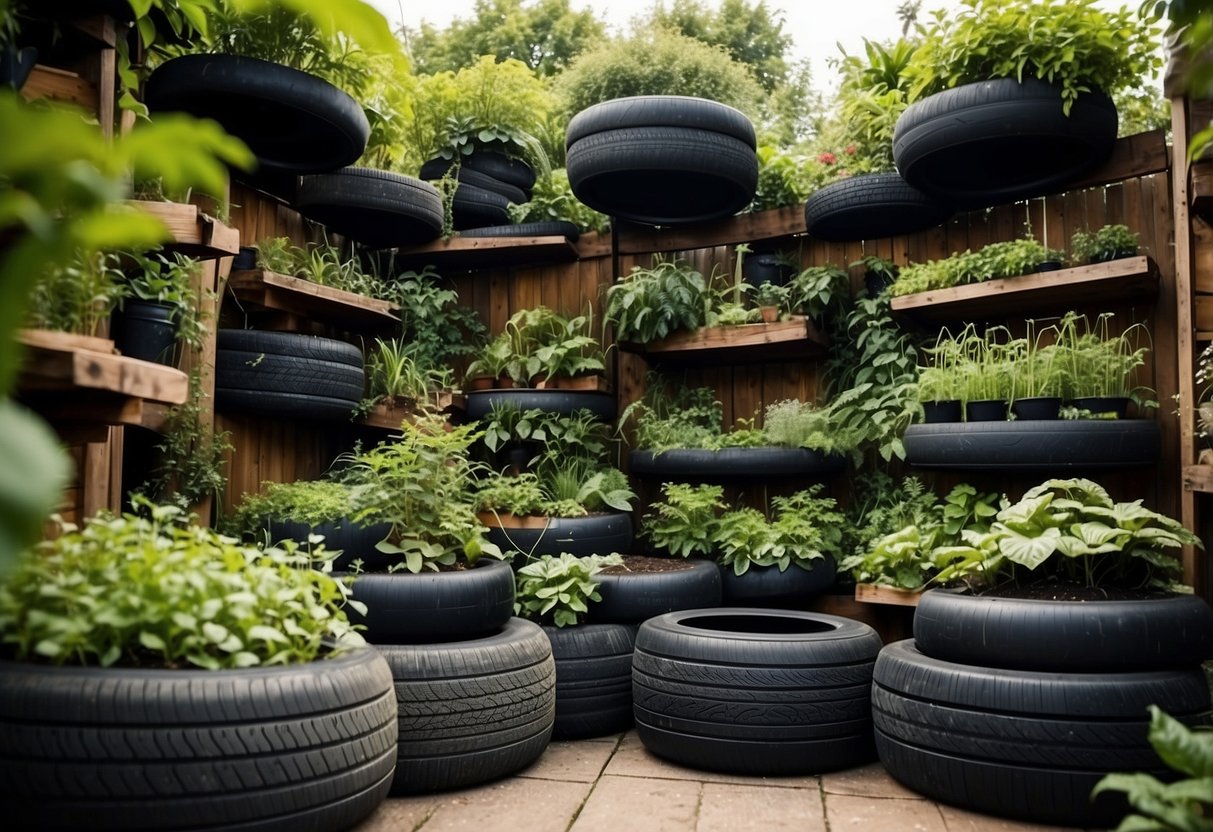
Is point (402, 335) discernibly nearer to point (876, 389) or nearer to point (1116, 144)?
point (876, 389)

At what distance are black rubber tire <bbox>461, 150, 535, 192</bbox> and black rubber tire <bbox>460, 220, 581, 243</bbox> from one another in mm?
398

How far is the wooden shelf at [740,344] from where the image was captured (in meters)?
4.24

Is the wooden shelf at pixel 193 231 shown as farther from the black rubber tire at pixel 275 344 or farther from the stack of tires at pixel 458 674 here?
the stack of tires at pixel 458 674

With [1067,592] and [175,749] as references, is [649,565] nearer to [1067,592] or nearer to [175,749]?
[1067,592]

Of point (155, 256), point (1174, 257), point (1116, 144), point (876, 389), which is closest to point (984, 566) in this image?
point (876, 389)

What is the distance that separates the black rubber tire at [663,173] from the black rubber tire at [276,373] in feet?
5.27

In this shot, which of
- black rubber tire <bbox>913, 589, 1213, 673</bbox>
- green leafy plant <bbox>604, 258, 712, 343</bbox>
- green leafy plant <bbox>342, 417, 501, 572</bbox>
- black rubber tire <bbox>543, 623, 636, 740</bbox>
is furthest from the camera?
green leafy plant <bbox>604, 258, 712, 343</bbox>

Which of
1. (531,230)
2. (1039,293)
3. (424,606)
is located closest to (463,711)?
(424,606)

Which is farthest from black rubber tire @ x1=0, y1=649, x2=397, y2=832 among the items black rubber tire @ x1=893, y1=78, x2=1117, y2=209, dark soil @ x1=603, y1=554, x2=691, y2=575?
black rubber tire @ x1=893, y1=78, x2=1117, y2=209

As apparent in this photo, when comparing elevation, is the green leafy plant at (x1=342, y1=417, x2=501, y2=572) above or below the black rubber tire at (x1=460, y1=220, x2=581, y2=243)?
below

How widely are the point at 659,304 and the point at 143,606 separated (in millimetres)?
Answer: 3064

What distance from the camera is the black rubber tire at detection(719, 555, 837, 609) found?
390cm

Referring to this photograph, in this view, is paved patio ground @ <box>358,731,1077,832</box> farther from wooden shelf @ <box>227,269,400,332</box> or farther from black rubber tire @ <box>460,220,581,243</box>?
black rubber tire @ <box>460,220,581,243</box>

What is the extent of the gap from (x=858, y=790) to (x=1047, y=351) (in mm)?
1904
